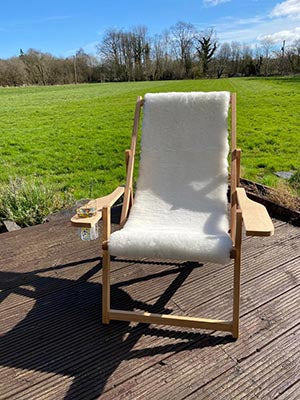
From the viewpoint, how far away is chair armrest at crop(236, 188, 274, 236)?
4.28 feet

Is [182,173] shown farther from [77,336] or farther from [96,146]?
[96,146]

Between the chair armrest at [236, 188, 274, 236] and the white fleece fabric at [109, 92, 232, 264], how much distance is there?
23 cm

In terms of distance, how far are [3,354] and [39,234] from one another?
1.17 m

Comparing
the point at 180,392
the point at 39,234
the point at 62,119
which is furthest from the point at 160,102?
the point at 62,119

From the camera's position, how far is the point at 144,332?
1565mm

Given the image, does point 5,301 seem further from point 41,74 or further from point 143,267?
point 41,74

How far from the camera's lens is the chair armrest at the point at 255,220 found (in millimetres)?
1306

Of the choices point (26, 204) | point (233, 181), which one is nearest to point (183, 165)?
point (233, 181)

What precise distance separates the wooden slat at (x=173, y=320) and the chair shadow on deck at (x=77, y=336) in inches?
2.2

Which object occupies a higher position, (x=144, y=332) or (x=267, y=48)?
(x=267, y=48)

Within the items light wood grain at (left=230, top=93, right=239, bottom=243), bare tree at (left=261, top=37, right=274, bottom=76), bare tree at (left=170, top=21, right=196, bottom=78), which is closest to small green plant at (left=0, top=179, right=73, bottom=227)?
light wood grain at (left=230, top=93, right=239, bottom=243)

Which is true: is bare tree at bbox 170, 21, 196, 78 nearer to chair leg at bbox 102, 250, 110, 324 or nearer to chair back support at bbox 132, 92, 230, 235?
chair back support at bbox 132, 92, 230, 235

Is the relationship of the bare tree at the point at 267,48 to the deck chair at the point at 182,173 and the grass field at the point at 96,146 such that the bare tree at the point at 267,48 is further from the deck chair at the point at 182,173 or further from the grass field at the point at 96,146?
the deck chair at the point at 182,173

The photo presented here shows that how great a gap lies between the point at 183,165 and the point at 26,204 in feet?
4.84
